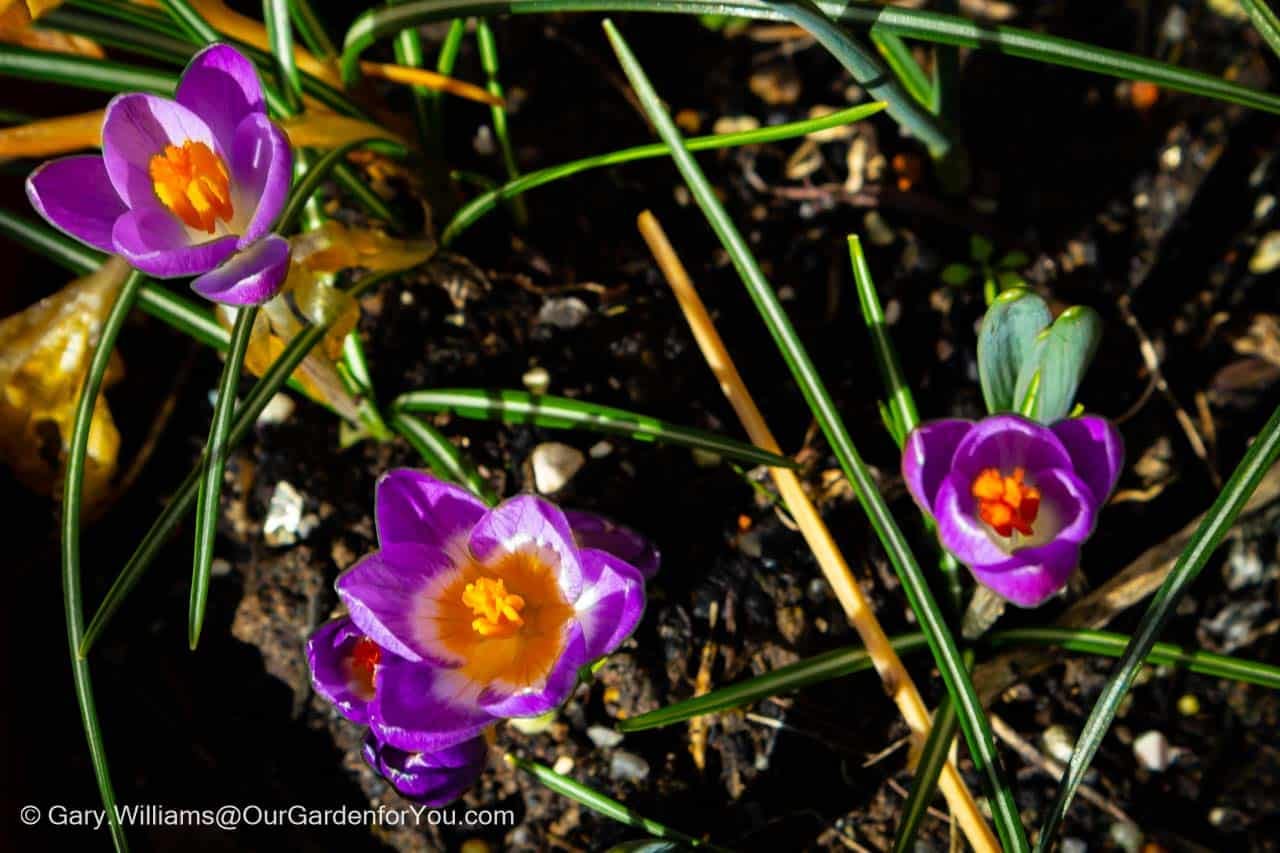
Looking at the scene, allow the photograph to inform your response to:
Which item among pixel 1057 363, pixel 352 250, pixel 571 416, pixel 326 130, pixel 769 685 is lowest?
pixel 769 685

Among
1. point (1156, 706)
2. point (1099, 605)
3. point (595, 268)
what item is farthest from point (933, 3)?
point (1156, 706)

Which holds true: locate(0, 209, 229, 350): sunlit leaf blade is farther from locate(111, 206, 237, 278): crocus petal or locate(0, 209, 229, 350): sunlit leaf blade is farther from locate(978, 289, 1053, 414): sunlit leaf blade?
locate(978, 289, 1053, 414): sunlit leaf blade

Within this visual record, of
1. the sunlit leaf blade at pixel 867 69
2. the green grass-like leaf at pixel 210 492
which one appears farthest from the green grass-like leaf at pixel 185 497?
the sunlit leaf blade at pixel 867 69

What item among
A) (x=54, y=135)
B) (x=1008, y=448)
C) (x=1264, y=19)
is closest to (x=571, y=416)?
(x=1008, y=448)

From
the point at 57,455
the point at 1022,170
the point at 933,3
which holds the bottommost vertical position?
the point at 57,455

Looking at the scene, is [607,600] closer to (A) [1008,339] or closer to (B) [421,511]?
(B) [421,511]

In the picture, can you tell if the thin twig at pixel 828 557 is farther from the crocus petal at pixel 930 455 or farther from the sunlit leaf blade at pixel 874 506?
the crocus petal at pixel 930 455

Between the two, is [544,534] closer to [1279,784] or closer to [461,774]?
[461,774]
